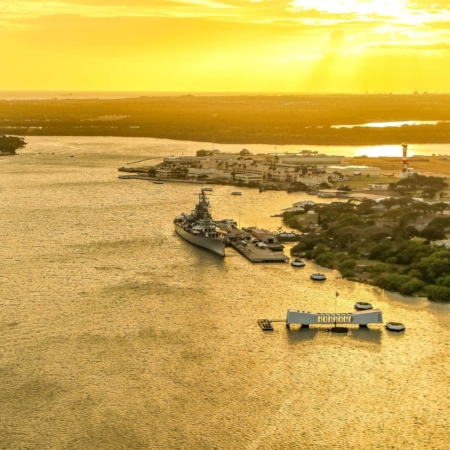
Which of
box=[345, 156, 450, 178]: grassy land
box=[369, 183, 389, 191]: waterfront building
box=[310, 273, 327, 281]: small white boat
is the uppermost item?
box=[310, 273, 327, 281]: small white boat

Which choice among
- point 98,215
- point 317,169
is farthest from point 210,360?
point 317,169

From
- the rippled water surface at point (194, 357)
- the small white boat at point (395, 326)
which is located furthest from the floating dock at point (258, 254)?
the small white boat at point (395, 326)

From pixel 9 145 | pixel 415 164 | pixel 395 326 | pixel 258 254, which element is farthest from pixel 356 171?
pixel 395 326

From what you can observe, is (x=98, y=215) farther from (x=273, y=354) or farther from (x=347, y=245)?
(x=273, y=354)

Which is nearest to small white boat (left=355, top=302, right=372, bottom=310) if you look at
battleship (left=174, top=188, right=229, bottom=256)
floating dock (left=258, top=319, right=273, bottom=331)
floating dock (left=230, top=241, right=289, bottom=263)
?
floating dock (left=258, top=319, right=273, bottom=331)

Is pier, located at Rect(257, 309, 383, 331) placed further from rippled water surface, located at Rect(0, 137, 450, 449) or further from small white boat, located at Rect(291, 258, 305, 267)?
small white boat, located at Rect(291, 258, 305, 267)

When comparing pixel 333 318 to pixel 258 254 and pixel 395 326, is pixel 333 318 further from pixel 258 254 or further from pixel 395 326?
pixel 258 254
